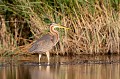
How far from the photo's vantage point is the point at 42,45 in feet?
47.8

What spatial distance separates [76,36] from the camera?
50.2 feet

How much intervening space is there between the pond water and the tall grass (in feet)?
1.69

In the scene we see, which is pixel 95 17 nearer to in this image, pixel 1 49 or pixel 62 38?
pixel 62 38

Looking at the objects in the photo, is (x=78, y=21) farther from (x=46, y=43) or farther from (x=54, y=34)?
(x=46, y=43)

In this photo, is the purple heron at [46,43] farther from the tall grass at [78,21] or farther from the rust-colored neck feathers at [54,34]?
the tall grass at [78,21]

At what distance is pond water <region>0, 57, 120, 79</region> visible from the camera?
12406mm

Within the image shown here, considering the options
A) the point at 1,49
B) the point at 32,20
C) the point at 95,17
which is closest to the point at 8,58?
the point at 1,49

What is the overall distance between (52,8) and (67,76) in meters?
3.55

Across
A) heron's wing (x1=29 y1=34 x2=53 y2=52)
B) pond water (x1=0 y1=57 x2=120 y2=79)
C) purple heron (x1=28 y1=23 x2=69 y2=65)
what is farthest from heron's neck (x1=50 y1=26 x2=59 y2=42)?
pond water (x1=0 y1=57 x2=120 y2=79)

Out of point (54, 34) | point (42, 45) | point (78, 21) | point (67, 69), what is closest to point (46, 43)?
point (42, 45)

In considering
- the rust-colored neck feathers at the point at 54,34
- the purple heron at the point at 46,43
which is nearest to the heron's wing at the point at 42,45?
the purple heron at the point at 46,43

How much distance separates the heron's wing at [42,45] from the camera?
14.5 metres

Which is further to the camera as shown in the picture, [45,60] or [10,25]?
[10,25]

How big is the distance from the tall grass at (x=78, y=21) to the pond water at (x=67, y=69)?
0.51 metres
